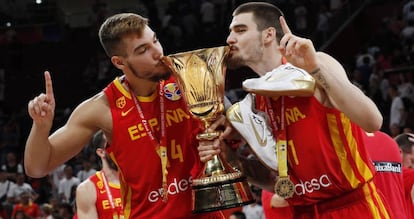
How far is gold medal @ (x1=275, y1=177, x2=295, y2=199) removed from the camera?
3.63m

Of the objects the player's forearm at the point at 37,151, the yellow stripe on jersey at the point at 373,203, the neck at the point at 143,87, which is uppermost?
the neck at the point at 143,87

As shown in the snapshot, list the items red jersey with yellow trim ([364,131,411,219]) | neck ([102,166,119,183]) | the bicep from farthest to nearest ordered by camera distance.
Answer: neck ([102,166,119,183]) → red jersey with yellow trim ([364,131,411,219]) → the bicep

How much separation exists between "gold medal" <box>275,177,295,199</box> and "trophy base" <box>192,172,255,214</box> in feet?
0.56

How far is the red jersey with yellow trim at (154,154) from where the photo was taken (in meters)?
3.96

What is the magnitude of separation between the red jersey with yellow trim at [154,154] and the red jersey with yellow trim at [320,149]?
0.51 meters

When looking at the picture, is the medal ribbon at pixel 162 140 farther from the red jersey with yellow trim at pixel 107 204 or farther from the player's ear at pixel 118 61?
the red jersey with yellow trim at pixel 107 204

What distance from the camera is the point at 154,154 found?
3979 mm

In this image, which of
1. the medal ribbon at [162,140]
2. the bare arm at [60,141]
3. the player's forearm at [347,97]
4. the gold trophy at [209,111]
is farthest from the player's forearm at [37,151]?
the player's forearm at [347,97]

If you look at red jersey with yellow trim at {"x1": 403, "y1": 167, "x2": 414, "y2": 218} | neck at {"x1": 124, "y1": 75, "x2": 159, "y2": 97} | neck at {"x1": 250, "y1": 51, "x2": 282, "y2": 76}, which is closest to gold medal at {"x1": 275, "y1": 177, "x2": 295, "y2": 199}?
neck at {"x1": 250, "y1": 51, "x2": 282, "y2": 76}

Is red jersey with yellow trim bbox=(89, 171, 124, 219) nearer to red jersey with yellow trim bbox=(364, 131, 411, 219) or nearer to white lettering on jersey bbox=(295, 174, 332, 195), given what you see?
red jersey with yellow trim bbox=(364, 131, 411, 219)

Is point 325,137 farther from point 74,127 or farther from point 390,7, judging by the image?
point 390,7

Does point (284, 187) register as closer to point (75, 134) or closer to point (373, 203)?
point (373, 203)

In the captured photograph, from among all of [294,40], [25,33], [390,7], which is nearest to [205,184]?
[294,40]

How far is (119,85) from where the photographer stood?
4164 millimetres
